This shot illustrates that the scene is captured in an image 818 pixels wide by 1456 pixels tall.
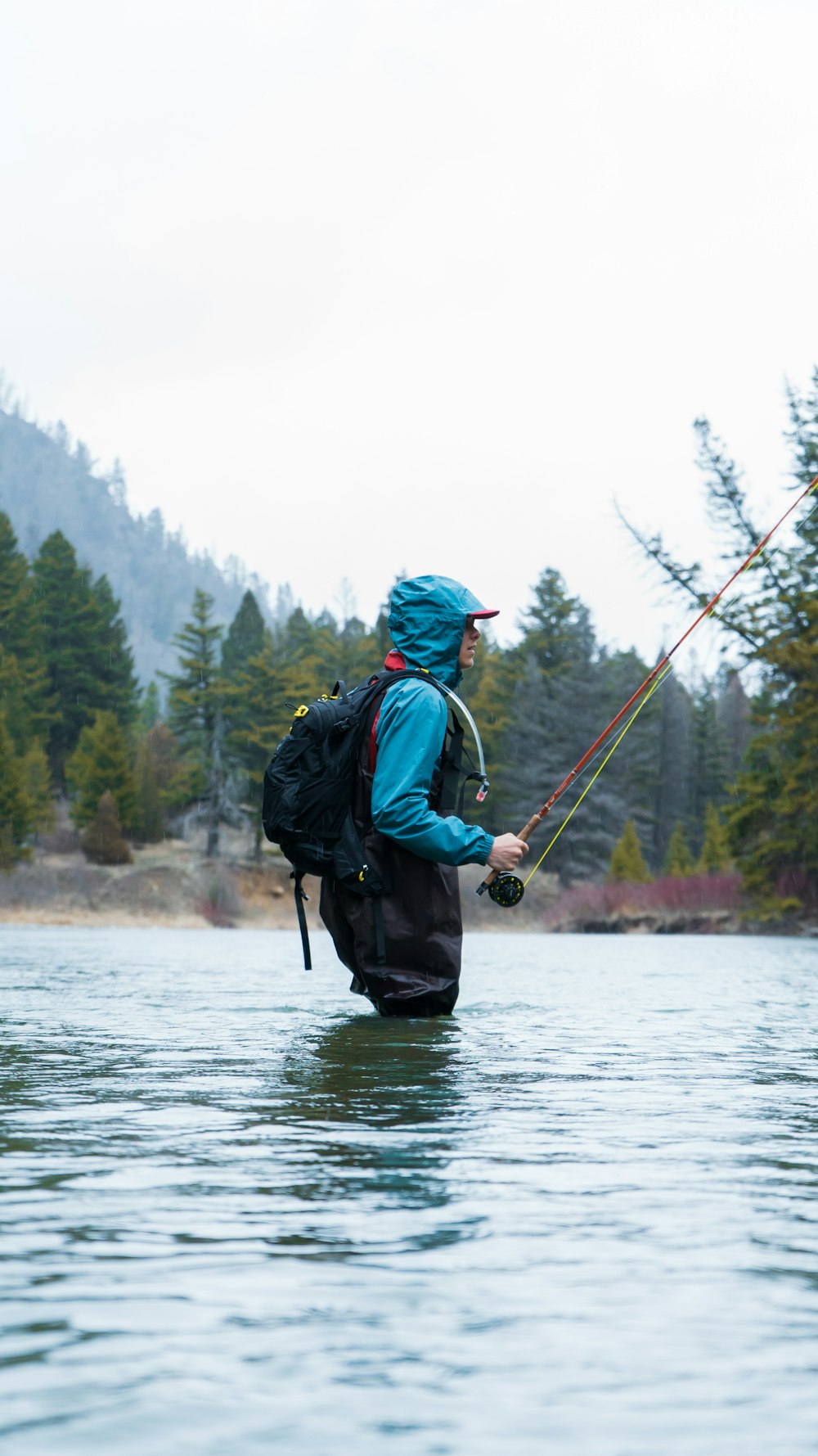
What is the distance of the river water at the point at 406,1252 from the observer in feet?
6.53

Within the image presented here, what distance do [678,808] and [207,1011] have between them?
86681 mm

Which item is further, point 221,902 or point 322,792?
point 221,902

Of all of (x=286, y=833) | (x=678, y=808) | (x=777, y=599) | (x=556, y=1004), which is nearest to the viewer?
(x=286, y=833)

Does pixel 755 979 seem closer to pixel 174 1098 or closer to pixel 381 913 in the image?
pixel 381 913

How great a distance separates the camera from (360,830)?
6816mm

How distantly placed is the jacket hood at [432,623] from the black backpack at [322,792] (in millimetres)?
279

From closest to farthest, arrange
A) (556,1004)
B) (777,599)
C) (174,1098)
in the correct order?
(174,1098) < (556,1004) < (777,599)

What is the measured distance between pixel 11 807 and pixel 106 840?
559 centimetres

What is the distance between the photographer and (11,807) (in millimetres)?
63812

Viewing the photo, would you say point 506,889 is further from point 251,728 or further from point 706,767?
point 706,767

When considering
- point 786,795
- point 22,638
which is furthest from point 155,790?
point 786,795

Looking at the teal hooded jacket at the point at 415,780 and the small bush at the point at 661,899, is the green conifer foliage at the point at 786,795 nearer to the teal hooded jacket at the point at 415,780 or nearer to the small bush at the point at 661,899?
the small bush at the point at 661,899

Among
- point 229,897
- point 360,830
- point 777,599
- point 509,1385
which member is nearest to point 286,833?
point 360,830

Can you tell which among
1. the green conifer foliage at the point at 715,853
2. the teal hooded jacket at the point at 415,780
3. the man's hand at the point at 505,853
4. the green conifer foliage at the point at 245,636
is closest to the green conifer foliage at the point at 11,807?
the green conifer foliage at the point at 715,853
